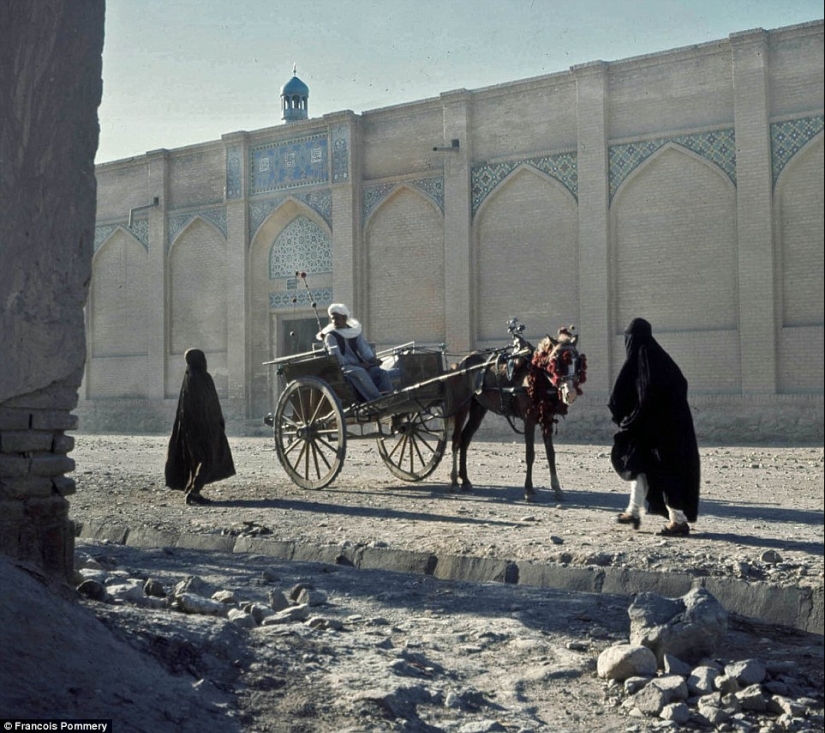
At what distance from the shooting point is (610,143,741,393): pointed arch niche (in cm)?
1445

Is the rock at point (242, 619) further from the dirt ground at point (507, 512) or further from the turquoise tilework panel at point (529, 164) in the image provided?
the turquoise tilework panel at point (529, 164)

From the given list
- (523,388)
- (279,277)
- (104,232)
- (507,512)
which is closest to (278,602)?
(507,512)

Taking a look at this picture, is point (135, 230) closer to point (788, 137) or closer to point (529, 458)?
point (788, 137)

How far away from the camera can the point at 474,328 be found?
56.1 ft

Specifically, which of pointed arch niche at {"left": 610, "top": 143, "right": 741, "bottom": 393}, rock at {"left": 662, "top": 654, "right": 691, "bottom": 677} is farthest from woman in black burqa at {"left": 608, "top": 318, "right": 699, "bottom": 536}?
pointed arch niche at {"left": 610, "top": 143, "right": 741, "bottom": 393}

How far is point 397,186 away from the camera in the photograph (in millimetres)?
17859

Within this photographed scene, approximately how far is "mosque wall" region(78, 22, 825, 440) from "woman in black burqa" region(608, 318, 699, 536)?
735 cm

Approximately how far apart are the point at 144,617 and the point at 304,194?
15.9m

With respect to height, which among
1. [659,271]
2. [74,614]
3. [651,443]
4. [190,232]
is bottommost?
[74,614]

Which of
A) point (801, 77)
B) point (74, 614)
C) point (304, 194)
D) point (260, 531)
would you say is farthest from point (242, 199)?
point (74, 614)

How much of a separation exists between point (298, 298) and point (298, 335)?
743 millimetres

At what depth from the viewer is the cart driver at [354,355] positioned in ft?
29.5

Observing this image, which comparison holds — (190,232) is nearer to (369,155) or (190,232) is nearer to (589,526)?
(369,155)

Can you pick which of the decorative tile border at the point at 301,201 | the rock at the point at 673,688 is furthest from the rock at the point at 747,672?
the decorative tile border at the point at 301,201
